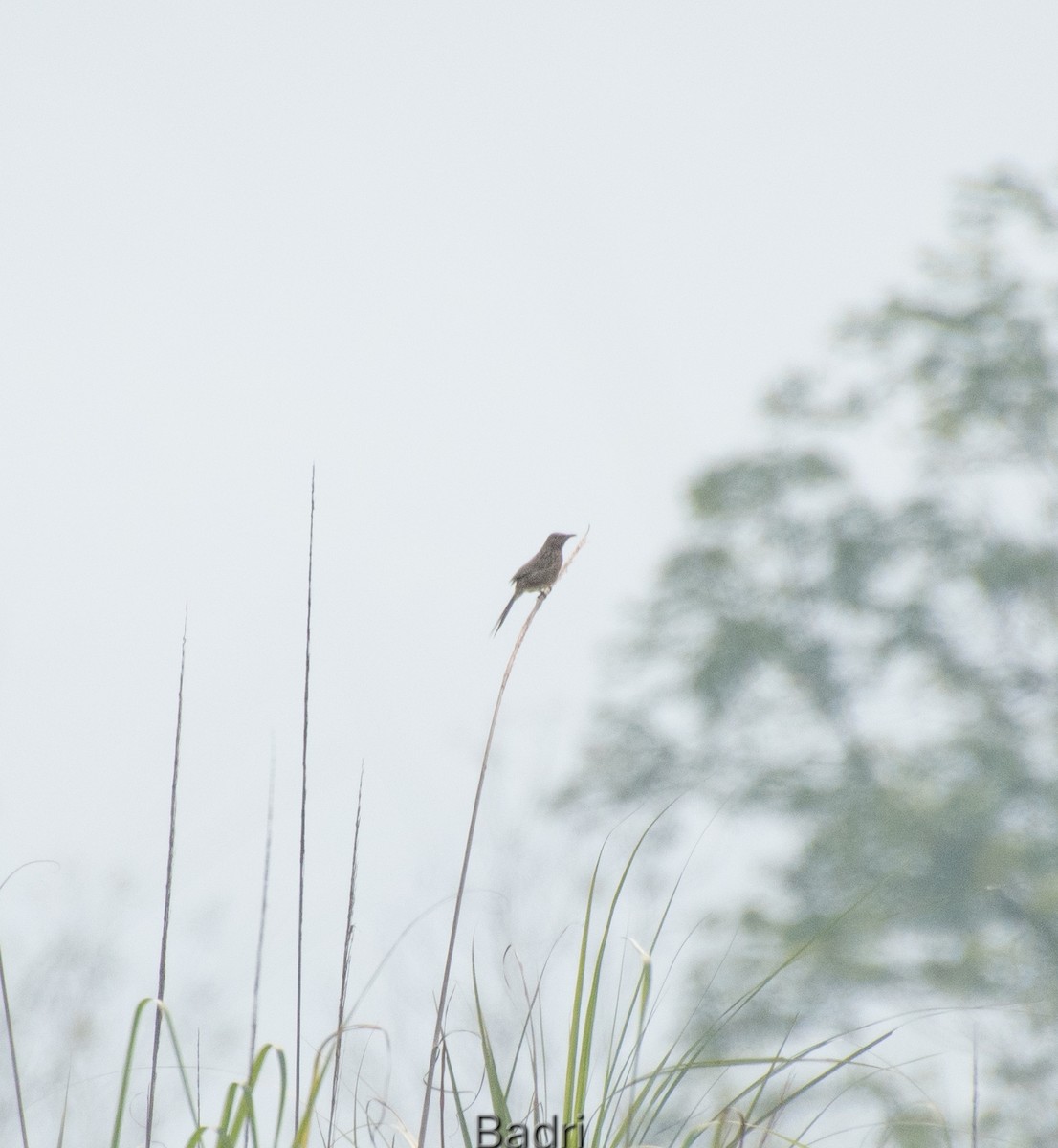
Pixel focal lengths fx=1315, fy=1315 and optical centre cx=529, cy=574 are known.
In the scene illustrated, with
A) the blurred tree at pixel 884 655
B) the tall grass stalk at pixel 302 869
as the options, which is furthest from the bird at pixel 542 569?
the blurred tree at pixel 884 655

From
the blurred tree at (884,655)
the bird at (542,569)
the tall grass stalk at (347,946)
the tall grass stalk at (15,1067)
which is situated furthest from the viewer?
the blurred tree at (884,655)

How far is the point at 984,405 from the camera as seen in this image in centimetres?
1165

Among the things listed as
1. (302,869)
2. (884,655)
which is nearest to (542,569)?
(302,869)

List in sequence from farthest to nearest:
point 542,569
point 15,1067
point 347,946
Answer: point 542,569 → point 347,946 → point 15,1067

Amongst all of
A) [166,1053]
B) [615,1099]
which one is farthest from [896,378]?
[615,1099]

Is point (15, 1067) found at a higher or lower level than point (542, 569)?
lower

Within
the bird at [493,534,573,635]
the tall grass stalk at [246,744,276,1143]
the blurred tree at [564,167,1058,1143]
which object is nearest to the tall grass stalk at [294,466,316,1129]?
the tall grass stalk at [246,744,276,1143]

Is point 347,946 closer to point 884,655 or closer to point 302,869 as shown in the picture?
point 302,869

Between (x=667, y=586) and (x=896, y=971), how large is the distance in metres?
3.83

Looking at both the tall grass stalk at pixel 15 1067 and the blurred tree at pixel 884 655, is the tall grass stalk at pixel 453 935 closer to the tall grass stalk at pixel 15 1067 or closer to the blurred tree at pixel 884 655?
the tall grass stalk at pixel 15 1067

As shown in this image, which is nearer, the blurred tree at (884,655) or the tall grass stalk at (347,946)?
the tall grass stalk at (347,946)

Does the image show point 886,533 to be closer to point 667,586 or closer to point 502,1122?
point 667,586

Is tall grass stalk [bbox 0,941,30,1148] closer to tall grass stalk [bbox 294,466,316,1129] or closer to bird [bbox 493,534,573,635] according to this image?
tall grass stalk [bbox 294,466,316,1129]

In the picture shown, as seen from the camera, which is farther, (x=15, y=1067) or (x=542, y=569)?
(x=542, y=569)
